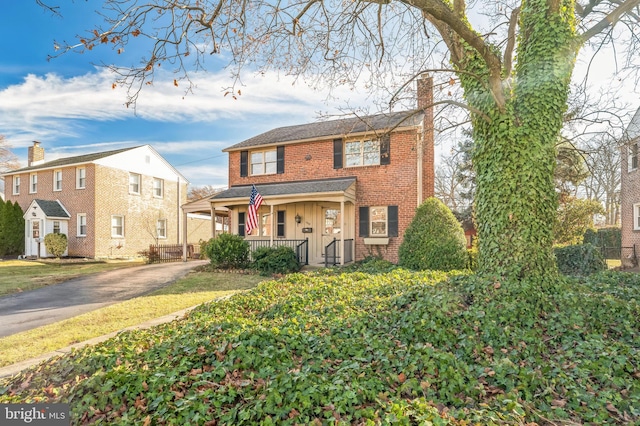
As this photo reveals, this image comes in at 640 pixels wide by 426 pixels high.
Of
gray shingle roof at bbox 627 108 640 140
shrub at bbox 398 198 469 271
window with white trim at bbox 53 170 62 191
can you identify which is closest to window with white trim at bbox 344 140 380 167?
shrub at bbox 398 198 469 271

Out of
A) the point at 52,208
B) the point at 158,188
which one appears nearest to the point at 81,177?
the point at 52,208

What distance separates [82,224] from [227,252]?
13718 mm

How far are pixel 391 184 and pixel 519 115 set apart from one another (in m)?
7.99

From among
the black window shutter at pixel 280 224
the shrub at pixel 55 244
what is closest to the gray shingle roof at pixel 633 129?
the black window shutter at pixel 280 224

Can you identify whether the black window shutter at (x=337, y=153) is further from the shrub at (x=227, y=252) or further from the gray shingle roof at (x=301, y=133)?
the shrub at (x=227, y=252)

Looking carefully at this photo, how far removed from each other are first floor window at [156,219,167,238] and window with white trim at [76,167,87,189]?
4995 millimetres

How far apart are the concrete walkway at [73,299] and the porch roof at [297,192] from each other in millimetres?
3771

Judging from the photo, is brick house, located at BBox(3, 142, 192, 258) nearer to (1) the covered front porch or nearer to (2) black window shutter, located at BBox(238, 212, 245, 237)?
(1) the covered front porch

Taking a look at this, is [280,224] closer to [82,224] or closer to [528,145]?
[528,145]

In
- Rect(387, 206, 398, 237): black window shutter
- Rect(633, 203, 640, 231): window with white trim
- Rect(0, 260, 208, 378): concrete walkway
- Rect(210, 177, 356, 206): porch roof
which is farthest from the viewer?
Rect(633, 203, 640, 231): window with white trim

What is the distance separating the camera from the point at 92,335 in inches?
212

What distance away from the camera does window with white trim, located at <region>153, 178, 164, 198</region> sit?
80.3 ft

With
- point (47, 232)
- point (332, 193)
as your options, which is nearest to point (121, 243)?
point (47, 232)

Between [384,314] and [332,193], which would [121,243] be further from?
[384,314]
